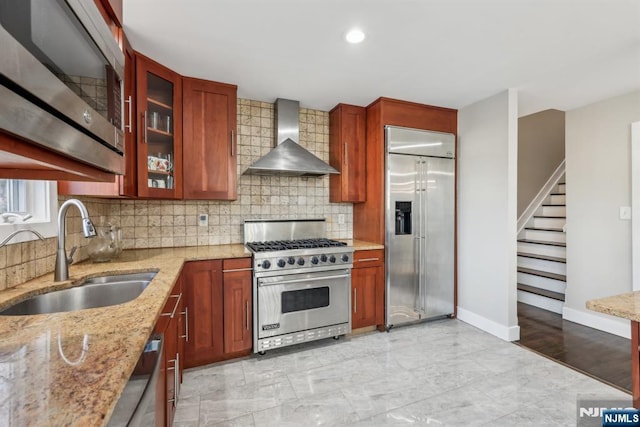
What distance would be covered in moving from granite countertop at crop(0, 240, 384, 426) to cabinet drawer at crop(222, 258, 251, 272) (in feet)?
3.11

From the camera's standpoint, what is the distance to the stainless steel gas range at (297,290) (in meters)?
2.46

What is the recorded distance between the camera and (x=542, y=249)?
3.98 metres

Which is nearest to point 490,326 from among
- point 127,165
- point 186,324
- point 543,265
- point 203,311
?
point 543,265

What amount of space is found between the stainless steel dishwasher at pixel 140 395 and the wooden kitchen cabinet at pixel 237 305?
132 centimetres

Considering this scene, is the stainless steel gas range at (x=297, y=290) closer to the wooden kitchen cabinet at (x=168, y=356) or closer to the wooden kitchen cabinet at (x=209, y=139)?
the wooden kitchen cabinet at (x=209, y=139)

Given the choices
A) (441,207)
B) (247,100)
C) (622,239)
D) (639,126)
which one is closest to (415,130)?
(441,207)

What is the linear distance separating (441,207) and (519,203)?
2489mm

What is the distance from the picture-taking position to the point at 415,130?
10.2ft

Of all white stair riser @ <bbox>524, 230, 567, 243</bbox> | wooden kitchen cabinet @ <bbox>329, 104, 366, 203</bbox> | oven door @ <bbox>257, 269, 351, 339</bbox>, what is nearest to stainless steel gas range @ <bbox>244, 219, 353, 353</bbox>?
oven door @ <bbox>257, 269, 351, 339</bbox>

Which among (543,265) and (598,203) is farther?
(543,265)

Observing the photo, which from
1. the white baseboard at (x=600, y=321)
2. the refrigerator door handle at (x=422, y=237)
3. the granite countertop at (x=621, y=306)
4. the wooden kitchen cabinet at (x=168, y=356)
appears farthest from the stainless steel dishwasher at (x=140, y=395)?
the white baseboard at (x=600, y=321)

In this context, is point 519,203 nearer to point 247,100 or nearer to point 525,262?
point 525,262

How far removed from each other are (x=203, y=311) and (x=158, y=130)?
4.75 ft

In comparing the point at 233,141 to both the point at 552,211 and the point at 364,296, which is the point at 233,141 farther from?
the point at 552,211
